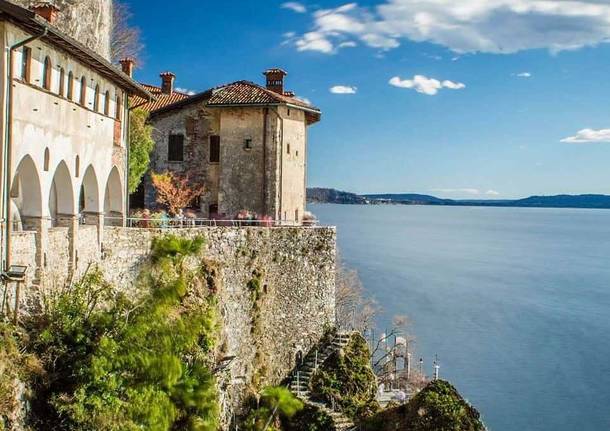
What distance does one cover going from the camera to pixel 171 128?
34.4 meters

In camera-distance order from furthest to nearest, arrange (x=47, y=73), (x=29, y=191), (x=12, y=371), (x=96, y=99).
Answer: (x=96, y=99), (x=47, y=73), (x=29, y=191), (x=12, y=371)

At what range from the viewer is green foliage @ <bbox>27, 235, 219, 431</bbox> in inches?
567

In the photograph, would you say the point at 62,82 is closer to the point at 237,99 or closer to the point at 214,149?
the point at 237,99

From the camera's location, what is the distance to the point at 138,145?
31.9m

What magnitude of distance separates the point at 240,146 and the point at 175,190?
375 centimetres

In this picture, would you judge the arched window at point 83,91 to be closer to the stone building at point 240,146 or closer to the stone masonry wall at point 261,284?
the stone masonry wall at point 261,284

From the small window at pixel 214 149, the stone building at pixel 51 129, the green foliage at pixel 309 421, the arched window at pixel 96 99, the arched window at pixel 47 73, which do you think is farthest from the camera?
the small window at pixel 214 149

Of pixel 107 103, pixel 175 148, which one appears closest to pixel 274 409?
pixel 107 103

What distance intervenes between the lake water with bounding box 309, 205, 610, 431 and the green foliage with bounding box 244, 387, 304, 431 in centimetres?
2034

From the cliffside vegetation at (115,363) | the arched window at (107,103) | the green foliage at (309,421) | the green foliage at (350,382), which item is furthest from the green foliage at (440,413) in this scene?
the arched window at (107,103)

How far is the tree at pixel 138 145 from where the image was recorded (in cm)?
3161

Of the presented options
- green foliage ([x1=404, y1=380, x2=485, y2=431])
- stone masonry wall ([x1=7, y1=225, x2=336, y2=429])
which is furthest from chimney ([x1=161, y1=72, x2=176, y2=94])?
green foliage ([x1=404, y1=380, x2=485, y2=431])

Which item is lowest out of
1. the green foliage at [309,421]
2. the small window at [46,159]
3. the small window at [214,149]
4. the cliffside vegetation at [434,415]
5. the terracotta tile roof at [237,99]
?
the green foliage at [309,421]

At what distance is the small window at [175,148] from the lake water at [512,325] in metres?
25.3
